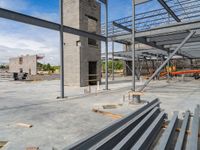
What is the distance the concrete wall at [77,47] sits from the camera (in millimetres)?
15062

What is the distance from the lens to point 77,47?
15109 millimetres

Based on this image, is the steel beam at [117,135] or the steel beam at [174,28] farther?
the steel beam at [174,28]

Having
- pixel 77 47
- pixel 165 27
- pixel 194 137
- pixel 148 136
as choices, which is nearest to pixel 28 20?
pixel 165 27

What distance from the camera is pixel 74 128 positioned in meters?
4.68

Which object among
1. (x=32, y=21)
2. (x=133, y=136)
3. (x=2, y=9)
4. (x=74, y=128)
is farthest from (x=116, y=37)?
(x=133, y=136)

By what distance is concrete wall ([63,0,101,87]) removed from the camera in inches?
593

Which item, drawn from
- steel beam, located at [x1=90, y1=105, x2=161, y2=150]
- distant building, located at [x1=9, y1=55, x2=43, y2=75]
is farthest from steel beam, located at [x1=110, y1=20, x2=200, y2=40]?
distant building, located at [x1=9, y1=55, x2=43, y2=75]

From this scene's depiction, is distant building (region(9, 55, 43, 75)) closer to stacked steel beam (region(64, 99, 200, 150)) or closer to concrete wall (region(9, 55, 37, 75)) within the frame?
concrete wall (region(9, 55, 37, 75))

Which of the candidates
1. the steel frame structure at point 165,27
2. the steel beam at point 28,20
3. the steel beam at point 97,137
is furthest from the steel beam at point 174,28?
the steel beam at point 97,137

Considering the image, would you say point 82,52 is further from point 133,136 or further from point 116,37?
point 133,136

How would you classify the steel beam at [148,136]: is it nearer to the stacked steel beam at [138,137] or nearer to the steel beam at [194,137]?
the stacked steel beam at [138,137]

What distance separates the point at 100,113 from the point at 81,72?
906cm

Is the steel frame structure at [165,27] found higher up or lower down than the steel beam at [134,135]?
higher up

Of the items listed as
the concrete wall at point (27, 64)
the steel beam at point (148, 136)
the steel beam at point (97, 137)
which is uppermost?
the concrete wall at point (27, 64)
